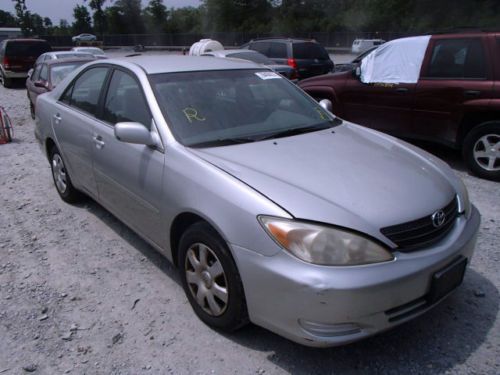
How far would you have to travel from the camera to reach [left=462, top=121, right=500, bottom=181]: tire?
5473 mm

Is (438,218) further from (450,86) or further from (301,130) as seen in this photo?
(450,86)

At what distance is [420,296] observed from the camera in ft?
7.77

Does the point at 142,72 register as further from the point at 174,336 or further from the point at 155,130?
the point at 174,336

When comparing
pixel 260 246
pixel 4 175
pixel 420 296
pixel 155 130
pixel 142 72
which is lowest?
pixel 4 175

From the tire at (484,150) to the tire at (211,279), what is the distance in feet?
14.0

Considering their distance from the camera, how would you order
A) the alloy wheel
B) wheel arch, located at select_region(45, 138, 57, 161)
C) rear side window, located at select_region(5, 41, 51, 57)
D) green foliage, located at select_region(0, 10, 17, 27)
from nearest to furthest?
the alloy wheel
wheel arch, located at select_region(45, 138, 57, 161)
rear side window, located at select_region(5, 41, 51, 57)
green foliage, located at select_region(0, 10, 17, 27)

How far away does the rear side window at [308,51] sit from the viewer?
1341 centimetres

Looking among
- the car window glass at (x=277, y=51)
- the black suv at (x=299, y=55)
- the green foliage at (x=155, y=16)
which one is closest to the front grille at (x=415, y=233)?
the black suv at (x=299, y=55)

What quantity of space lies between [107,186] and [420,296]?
2.54 meters

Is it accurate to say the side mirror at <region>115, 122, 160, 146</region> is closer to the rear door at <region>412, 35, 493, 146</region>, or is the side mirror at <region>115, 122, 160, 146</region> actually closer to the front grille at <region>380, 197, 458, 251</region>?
the front grille at <region>380, 197, 458, 251</region>

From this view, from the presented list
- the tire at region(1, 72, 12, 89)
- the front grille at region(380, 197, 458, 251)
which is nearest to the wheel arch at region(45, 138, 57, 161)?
the front grille at region(380, 197, 458, 251)

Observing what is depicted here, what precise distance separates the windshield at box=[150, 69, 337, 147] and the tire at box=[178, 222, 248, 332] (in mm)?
661

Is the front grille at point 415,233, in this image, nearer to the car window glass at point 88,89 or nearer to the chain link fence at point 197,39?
the car window glass at point 88,89

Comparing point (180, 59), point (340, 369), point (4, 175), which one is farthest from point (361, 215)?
point (4, 175)
